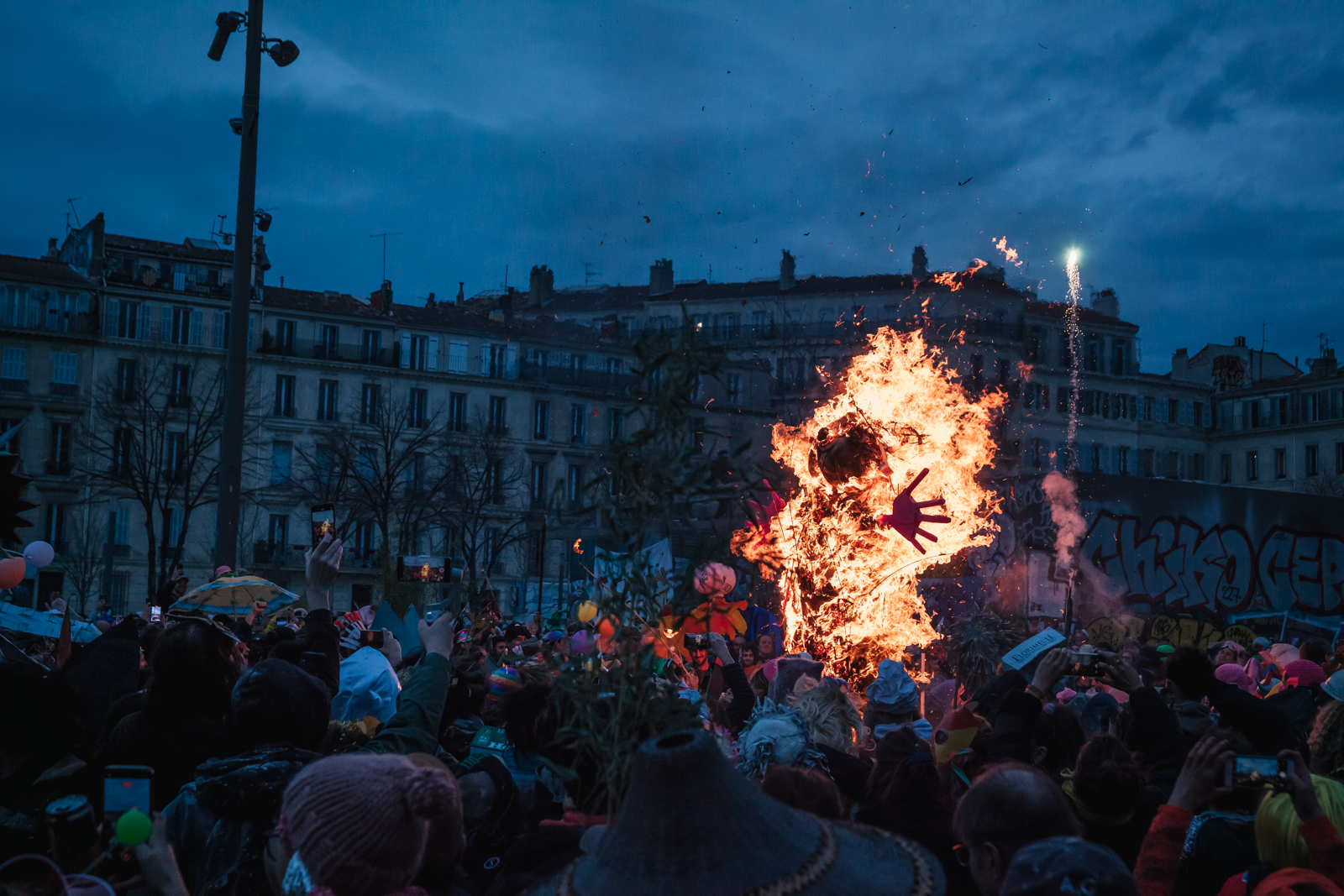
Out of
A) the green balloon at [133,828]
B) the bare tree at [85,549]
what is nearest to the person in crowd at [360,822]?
the green balloon at [133,828]

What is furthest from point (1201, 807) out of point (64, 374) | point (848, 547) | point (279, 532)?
point (64, 374)

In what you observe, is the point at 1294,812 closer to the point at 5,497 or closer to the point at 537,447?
the point at 5,497

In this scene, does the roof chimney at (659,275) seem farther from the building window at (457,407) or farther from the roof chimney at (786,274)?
the building window at (457,407)

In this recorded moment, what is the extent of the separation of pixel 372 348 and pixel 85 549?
49.1 feet

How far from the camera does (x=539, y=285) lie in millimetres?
66312

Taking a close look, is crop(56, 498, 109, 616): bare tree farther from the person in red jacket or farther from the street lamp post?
the person in red jacket

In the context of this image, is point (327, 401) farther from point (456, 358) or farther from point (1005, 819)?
point (1005, 819)

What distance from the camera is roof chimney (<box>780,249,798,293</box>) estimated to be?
62.8 meters

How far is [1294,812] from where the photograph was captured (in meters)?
3.13

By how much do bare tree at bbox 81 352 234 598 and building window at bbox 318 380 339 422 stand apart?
13.8ft

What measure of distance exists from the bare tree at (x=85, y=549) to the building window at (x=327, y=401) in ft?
31.3

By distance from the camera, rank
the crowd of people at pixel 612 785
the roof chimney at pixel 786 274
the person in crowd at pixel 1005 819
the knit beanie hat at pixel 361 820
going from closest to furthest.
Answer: the crowd of people at pixel 612 785 < the knit beanie hat at pixel 361 820 < the person in crowd at pixel 1005 819 < the roof chimney at pixel 786 274

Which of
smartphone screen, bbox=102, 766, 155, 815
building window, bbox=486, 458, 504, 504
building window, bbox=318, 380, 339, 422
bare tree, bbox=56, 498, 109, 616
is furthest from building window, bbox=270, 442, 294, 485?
smartphone screen, bbox=102, 766, 155, 815

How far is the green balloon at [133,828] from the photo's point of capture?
2438 mm
